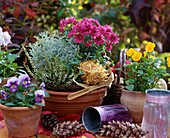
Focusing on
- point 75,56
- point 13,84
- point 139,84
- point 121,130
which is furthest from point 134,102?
point 13,84

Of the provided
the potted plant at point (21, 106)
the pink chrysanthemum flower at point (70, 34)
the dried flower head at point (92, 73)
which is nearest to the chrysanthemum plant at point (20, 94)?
the potted plant at point (21, 106)

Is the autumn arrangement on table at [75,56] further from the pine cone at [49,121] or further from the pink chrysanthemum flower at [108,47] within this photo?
the pine cone at [49,121]

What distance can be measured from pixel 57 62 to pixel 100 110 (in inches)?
17.1

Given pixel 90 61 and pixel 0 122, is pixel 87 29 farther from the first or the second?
pixel 0 122

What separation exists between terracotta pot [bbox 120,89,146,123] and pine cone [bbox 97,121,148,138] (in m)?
0.21

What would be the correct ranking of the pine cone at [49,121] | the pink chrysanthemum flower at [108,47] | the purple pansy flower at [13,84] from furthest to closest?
the pink chrysanthemum flower at [108,47], the pine cone at [49,121], the purple pansy flower at [13,84]

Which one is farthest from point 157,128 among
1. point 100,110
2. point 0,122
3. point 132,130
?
point 0,122

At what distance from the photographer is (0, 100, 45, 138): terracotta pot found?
1.23 meters

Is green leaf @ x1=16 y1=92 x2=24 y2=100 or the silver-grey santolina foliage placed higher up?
the silver-grey santolina foliage

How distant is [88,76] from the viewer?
1517 mm

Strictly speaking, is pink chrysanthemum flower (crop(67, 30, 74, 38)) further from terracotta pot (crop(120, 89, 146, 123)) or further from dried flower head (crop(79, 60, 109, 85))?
terracotta pot (crop(120, 89, 146, 123))

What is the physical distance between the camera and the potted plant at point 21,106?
4.04 ft

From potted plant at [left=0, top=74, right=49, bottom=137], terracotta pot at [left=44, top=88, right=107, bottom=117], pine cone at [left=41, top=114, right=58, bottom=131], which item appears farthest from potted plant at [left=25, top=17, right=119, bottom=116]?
potted plant at [left=0, top=74, right=49, bottom=137]

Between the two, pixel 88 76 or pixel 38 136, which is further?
pixel 88 76
